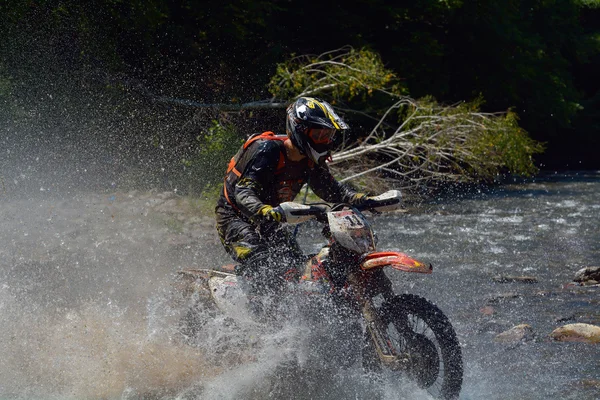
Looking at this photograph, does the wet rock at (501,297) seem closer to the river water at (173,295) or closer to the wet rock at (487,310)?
the river water at (173,295)

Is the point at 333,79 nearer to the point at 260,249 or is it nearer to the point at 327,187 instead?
the point at 327,187

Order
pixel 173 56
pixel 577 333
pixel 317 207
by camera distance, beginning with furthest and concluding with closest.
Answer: pixel 173 56 < pixel 577 333 < pixel 317 207

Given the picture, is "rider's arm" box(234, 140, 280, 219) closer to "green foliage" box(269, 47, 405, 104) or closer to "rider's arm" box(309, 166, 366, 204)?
"rider's arm" box(309, 166, 366, 204)

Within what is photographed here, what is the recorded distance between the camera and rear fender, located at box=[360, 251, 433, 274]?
5.37 m

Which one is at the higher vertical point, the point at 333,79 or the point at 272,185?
the point at 272,185

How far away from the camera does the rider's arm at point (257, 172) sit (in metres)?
5.99

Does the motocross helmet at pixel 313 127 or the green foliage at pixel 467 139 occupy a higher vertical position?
the motocross helmet at pixel 313 127

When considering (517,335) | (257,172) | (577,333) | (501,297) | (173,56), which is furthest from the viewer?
(173,56)

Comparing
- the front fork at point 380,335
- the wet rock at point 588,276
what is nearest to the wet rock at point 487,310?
the wet rock at point 588,276

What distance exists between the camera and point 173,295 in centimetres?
693

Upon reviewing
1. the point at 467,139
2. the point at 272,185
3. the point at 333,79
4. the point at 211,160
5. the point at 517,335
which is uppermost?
the point at 272,185

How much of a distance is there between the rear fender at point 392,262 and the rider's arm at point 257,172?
0.96 metres

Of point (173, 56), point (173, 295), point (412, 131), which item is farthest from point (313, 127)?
point (173, 56)

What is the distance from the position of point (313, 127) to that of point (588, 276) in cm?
555
